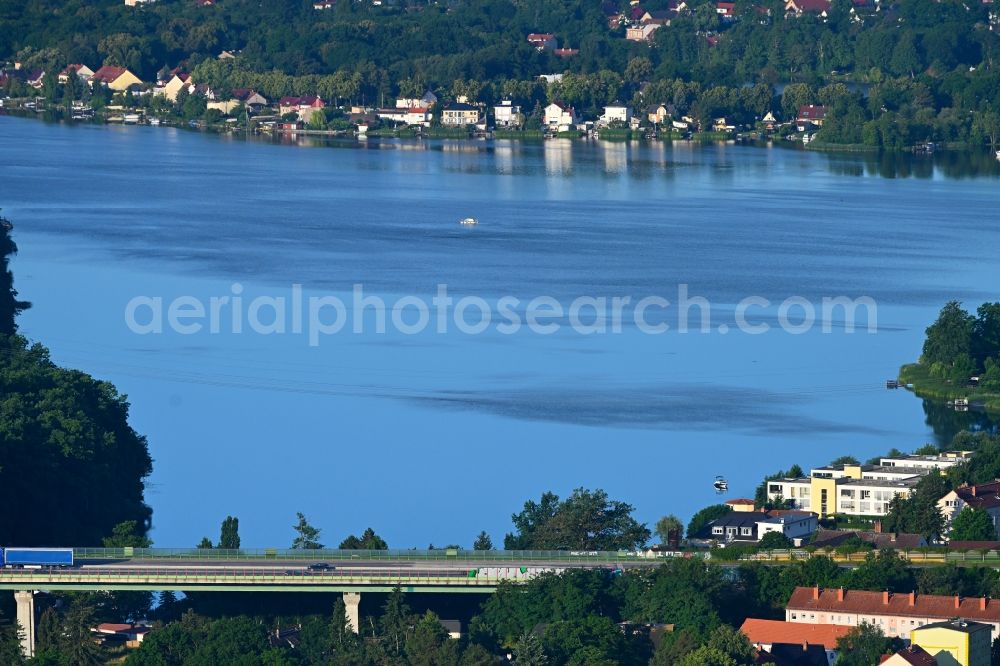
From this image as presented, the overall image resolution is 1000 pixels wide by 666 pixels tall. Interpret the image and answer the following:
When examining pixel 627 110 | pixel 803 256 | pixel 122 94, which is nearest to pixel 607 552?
pixel 803 256

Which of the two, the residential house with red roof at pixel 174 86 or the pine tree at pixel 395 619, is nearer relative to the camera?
the pine tree at pixel 395 619

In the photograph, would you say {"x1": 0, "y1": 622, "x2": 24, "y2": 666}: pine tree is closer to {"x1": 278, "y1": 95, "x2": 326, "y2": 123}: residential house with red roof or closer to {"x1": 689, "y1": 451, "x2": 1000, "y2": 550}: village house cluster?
{"x1": 689, "y1": 451, "x2": 1000, "y2": 550}: village house cluster

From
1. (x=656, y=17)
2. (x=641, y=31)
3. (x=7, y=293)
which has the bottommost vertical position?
(x=7, y=293)

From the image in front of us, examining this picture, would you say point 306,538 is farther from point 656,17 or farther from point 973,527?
point 656,17

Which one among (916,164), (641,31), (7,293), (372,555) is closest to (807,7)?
(641,31)

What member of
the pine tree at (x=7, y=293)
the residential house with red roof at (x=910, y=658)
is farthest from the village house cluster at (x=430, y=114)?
the residential house with red roof at (x=910, y=658)

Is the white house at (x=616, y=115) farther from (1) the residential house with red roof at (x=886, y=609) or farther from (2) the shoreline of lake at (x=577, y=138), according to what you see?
(1) the residential house with red roof at (x=886, y=609)

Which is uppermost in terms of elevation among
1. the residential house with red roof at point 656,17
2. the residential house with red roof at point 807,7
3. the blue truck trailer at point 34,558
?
the residential house with red roof at point 807,7

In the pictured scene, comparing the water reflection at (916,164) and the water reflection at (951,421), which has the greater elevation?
A: the water reflection at (916,164)
